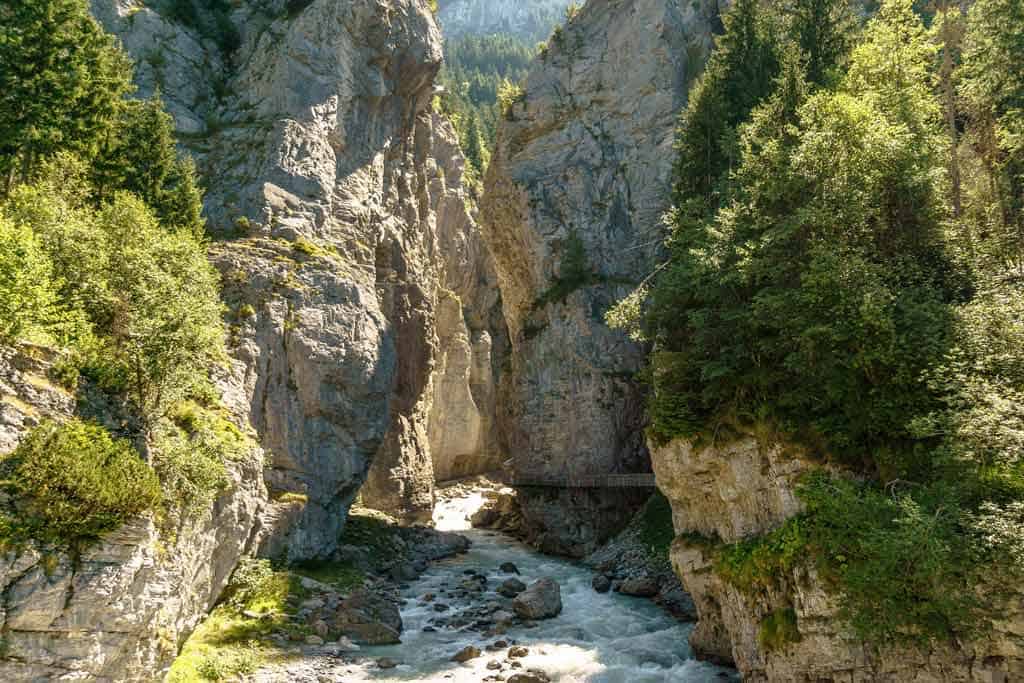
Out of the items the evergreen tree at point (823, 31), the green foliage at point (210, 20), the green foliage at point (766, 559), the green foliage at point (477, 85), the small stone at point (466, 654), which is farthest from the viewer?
the green foliage at point (477, 85)

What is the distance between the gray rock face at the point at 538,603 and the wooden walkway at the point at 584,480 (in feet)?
42.4

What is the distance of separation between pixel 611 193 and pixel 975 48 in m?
29.2

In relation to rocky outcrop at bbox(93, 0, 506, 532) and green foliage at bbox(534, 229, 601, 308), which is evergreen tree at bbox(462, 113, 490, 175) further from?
green foliage at bbox(534, 229, 601, 308)

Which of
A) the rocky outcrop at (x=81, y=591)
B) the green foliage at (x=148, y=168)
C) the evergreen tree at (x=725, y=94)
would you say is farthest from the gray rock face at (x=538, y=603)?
the green foliage at (x=148, y=168)

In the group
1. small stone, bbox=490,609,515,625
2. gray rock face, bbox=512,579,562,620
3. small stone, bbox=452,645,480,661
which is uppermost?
gray rock face, bbox=512,579,562,620

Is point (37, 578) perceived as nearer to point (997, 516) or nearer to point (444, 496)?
point (997, 516)

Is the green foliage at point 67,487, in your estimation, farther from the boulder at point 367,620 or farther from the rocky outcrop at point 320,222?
the rocky outcrop at point 320,222

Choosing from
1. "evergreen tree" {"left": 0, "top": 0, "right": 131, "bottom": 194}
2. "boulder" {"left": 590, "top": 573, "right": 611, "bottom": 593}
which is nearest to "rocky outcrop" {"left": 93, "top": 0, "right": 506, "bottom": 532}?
"evergreen tree" {"left": 0, "top": 0, "right": 131, "bottom": 194}

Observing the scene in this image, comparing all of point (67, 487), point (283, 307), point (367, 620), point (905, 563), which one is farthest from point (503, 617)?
point (67, 487)

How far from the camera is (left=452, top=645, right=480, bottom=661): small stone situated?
73.5ft

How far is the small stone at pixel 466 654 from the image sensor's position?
22.4 m

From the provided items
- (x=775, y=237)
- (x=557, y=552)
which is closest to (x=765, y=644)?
(x=775, y=237)

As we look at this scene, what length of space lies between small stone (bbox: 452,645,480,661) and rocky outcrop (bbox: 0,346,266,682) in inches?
373

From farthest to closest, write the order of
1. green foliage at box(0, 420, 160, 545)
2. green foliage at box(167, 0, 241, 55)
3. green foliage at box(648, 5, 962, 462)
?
green foliage at box(167, 0, 241, 55) → green foliage at box(648, 5, 962, 462) → green foliage at box(0, 420, 160, 545)
